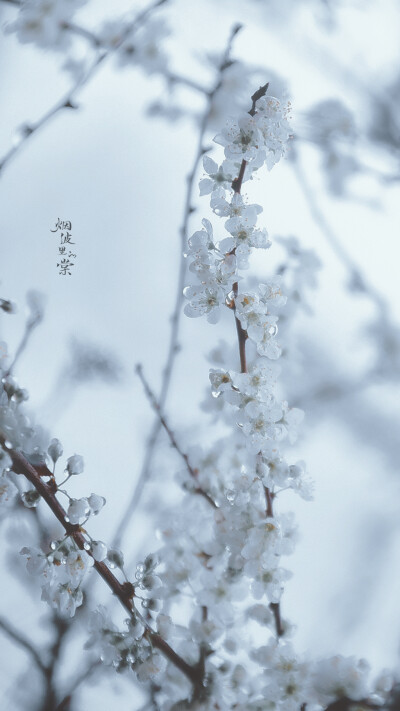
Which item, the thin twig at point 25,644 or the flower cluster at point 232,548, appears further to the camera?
the thin twig at point 25,644

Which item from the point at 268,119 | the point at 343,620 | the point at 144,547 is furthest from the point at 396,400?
the point at 268,119

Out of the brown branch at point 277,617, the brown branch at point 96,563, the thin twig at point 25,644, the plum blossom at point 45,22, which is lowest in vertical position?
the thin twig at point 25,644

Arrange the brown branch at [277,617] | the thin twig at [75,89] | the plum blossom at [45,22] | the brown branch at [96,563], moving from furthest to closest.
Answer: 1. the plum blossom at [45,22]
2. the thin twig at [75,89]
3. the brown branch at [277,617]
4. the brown branch at [96,563]

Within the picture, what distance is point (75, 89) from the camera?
72 cm

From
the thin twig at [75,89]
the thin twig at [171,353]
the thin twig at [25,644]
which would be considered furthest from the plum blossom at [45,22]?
the thin twig at [25,644]

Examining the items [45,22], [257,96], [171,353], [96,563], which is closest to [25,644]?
[96,563]

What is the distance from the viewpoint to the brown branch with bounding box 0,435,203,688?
1.47ft

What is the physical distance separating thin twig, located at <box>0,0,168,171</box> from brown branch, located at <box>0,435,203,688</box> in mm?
384

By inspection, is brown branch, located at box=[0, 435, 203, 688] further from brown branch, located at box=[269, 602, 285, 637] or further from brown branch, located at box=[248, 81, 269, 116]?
brown branch, located at box=[248, 81, 269, 116]

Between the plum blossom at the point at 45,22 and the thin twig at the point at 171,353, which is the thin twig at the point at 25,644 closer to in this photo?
the thin twig at the point at 171,353

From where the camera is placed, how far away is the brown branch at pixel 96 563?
0.45 meters

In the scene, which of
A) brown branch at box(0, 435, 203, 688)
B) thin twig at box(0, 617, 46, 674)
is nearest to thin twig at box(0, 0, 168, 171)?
brown branch at box(0, 435, 203, 688)

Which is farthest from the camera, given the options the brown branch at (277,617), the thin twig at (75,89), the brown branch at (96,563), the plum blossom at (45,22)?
the plum blossom at (45,22)

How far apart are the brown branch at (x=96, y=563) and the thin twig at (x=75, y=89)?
0.38 m
